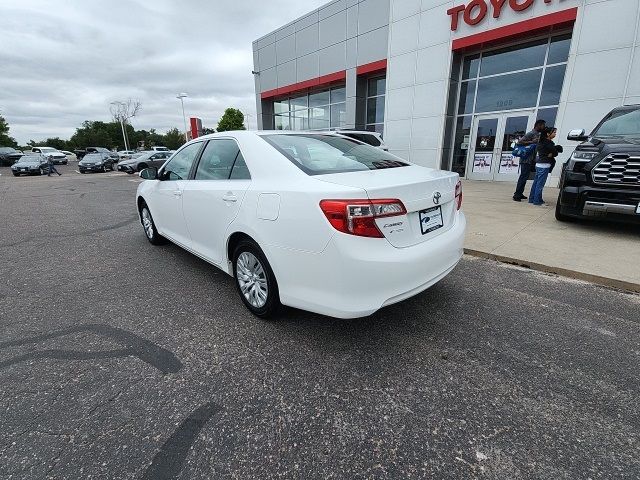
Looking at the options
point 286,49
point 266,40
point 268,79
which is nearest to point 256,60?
point 266,40

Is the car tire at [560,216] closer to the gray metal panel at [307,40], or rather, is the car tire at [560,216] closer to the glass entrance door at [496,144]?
the glass entrance door at [496,144]

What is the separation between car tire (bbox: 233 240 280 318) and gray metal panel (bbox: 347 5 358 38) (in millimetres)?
16394

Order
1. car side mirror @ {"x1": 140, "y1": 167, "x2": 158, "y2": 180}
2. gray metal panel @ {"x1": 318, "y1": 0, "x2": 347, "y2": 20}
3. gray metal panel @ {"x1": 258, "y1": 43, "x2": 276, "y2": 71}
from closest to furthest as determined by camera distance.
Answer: car side mirror @ {"x1": 140, "y1": 167, "x2": 158, "y2": 180} < gray metal panel @ {"x1": 318, "y1": 0, "x2": 347, "y2": 20} < gray metal panel @ {"x1": 258, "y1": 43, "x2": 276, "y2": 71}

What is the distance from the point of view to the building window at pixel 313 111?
61.8 ft

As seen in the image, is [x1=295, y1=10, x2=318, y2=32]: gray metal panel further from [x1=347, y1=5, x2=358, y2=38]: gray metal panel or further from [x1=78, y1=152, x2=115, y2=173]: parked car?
[x1=78, y1=152, x2=115, y2=173]: parked car

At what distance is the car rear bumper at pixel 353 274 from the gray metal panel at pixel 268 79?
2172 cm

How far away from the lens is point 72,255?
490 centimetres

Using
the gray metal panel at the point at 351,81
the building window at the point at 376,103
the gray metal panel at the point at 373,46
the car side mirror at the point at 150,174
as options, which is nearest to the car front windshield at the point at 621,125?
the car side mirror at the point at 150,174

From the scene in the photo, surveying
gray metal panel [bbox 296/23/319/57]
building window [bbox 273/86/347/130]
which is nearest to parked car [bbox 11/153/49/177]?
building window [bbox 273/86/347/130]

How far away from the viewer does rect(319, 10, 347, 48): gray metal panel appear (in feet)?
54.2

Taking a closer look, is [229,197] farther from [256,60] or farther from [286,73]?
[256,60]

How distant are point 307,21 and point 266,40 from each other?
13.7 feet

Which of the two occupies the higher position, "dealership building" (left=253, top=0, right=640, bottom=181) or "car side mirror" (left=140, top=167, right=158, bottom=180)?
"dealership building" (left=253, top=0, right=640, bottom=181)

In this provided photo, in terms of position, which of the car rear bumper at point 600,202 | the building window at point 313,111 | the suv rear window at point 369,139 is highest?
the building window at point 313,111
